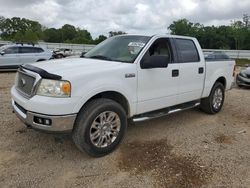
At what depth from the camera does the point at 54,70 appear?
366 cm

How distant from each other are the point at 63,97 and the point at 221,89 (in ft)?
14.3

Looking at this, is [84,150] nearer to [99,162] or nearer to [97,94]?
[99,162]

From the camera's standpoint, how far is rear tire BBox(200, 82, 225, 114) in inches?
243

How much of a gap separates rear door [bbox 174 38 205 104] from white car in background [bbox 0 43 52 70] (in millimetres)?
10835

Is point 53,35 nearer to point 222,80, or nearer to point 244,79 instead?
point 244,79

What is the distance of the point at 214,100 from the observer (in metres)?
6.34

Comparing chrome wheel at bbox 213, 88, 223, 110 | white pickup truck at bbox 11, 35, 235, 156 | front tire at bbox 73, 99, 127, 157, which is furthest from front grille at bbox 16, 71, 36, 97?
chrome wheel at bbox 213, 88, 223, 110

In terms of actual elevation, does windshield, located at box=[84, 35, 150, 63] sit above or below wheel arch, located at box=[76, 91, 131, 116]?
above

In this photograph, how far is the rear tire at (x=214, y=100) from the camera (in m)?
6.18

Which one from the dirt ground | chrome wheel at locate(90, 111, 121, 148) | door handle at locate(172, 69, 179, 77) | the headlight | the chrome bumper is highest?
door handle at locate(172, 69, 179, 77)

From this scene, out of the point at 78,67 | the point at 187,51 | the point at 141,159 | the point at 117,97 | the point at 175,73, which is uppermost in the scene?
the point at 187,51

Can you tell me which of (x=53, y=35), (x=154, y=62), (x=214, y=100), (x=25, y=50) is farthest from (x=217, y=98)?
(x=53, y=35)

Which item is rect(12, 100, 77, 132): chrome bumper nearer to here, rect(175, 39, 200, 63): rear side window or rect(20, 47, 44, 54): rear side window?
rect(175, 39, 200, 63): rear side window

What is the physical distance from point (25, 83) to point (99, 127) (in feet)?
4.11
